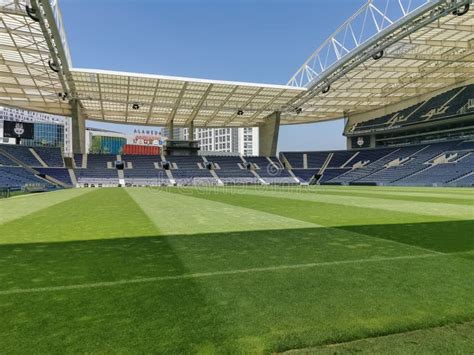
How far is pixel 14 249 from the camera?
278 inches

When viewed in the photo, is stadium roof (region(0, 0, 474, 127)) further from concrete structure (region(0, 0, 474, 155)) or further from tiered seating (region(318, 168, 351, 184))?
tiered seating (region(318, 168, 351, 184))

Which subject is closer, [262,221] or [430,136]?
[262,221]

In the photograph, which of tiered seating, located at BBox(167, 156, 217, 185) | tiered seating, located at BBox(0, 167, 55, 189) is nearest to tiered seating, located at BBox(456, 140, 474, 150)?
tiered seating, located at BBox(167, 156, 217, 185)

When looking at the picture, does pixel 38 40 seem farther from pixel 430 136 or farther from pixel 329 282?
pixel 430 136

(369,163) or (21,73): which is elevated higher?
(21,73)

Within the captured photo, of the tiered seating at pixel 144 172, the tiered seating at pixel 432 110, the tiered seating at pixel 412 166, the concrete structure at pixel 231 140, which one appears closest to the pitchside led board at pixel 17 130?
the tiered seating at pixel 144 172

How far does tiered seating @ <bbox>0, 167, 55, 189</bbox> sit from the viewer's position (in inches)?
1593

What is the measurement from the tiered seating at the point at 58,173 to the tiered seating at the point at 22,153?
2.21 m

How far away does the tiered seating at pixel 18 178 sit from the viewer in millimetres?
40450

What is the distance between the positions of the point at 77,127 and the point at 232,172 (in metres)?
29.1

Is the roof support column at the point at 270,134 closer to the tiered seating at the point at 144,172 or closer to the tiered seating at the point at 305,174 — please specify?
the tiered seating at the point at 305,174

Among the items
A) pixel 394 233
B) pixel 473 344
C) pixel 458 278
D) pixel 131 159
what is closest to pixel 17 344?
pixel 473 344

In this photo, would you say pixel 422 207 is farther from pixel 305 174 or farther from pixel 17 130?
pixel 17 130

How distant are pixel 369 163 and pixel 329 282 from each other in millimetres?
68058
